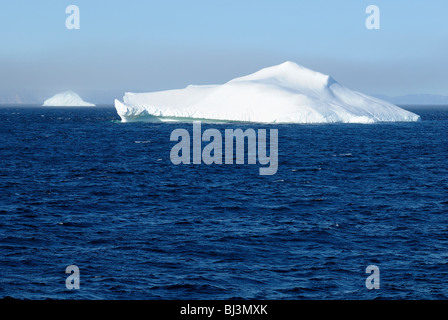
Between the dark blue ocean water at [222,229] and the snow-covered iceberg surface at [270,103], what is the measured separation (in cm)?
5145

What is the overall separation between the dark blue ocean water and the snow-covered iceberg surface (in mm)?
51447

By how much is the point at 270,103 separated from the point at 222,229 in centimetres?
7943

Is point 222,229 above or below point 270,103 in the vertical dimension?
below

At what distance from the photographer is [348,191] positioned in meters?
35.1

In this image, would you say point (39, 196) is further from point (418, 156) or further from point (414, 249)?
point (418, 156)

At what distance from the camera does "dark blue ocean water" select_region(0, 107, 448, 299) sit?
55.8 ft

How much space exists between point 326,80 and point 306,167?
70.9m

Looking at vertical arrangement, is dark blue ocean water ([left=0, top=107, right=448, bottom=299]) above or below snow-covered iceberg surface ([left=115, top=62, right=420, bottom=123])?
below

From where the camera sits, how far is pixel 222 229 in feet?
79.6

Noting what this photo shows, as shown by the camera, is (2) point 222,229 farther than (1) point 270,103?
No

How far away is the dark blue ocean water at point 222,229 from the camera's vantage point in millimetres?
17000

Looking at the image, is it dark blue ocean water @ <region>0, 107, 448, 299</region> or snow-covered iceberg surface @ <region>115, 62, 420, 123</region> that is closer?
dark blue ocean water @ <region>0, 107, 448, 299</region>

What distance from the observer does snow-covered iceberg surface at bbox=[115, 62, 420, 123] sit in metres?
101

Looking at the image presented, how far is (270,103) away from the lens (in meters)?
102
